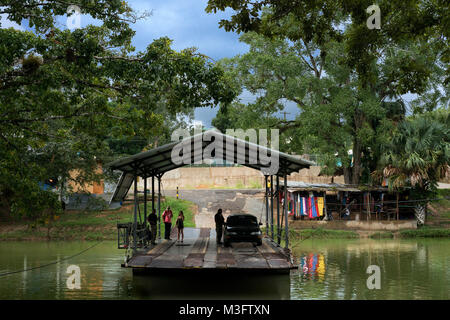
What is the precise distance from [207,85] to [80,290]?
6.90 meters

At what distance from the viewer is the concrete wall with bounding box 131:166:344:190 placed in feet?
147

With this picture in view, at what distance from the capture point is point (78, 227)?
32.0 meters

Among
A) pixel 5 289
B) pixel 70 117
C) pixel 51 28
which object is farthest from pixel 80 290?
pixel 51 28

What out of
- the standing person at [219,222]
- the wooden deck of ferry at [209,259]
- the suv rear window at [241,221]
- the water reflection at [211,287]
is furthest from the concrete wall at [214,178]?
the water reflection at [211,287]

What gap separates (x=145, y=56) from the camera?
42.7 ft

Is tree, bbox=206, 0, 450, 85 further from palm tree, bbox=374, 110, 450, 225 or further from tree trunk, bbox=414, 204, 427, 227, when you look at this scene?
tree trunk, bbox=414, 204, 427, 227

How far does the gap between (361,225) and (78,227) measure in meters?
19.0

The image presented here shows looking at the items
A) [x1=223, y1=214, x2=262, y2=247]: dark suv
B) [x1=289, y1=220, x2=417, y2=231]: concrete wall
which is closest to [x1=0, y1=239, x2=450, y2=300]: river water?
[x1=223, y1=214, x2=262, y2=247]: dark suv

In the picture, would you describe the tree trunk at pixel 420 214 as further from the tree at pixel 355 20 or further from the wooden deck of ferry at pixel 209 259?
the tree at pixel 355 20

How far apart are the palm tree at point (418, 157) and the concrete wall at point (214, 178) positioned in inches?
508

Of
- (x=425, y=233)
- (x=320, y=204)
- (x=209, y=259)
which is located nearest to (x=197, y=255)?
(x=209, y=259)

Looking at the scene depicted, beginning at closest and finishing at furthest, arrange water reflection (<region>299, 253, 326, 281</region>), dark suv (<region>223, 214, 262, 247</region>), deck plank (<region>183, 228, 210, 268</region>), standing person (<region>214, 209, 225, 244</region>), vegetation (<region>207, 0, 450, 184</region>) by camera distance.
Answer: deck plank (<region>183, 228, 210, 268</region>) < water reflection (<region>299, 253, 326, 281</region>) < dark suv (<region>223, 214, 262, 247</region>) < standing person (<region>214, 209, 225, 244</region>) < vegetation (<region>207, 0, 450, 184</region>)

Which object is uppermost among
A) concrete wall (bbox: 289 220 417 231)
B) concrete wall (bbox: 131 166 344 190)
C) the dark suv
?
concrete wall (bbox: 131 166 344 190)

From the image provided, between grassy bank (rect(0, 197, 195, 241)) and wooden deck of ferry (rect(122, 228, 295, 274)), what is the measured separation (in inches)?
549
